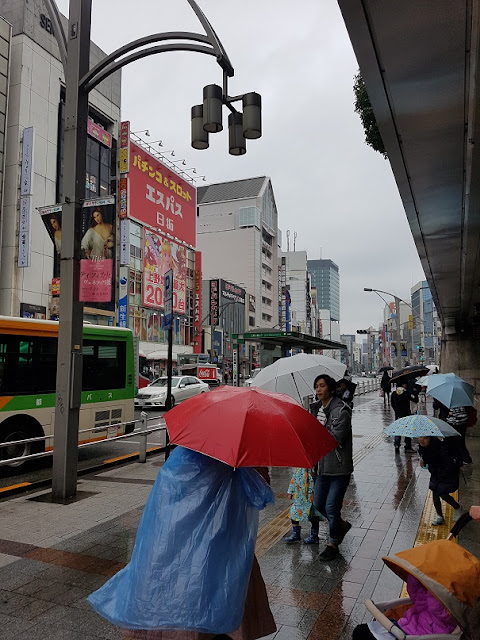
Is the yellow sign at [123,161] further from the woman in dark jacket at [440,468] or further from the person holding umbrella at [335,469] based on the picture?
the person holding umbrella at [335,469]

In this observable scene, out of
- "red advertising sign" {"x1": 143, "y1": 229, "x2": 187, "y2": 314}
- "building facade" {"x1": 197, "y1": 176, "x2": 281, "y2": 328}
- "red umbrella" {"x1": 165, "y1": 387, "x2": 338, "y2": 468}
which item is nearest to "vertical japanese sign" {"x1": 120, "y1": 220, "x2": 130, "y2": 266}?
"red advertising sign" {"x1": 143, "y1": 229, "x2": 187, "y2": 314}

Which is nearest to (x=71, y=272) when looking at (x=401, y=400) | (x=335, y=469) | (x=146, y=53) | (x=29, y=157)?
(x=146, y=53)

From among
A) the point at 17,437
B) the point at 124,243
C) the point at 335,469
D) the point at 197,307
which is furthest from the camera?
the point at 197,307

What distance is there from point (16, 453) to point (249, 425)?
864cm

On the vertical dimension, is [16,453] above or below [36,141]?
below

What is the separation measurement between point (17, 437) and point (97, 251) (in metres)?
4.53

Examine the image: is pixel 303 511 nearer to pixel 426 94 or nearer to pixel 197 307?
pixel 426 94

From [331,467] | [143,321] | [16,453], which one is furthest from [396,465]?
[143,321]

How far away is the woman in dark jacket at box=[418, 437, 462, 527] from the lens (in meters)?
6.14

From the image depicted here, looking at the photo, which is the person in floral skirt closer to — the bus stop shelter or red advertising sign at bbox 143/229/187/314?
the bus stop shelter

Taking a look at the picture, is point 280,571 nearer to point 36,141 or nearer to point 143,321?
point 36,141

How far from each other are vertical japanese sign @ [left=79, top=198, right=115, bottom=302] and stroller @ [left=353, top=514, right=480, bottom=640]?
572cm

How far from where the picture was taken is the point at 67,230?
25.7ft

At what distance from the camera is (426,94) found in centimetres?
446
